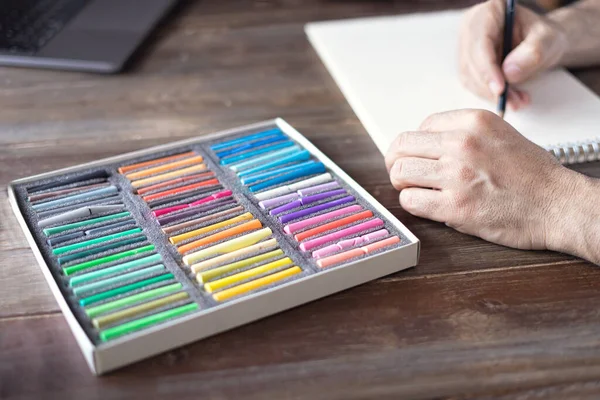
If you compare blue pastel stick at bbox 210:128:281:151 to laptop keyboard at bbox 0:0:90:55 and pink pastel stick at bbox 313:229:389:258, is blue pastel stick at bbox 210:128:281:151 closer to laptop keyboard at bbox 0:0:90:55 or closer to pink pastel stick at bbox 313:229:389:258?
pink pastel stick at bbox 313:229:389:258

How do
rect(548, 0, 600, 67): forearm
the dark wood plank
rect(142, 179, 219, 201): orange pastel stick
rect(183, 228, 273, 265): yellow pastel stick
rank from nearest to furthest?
1. the dark wood plank
2. rect(183, 228, 273, 265): yellow pastel stick
3. rect(142, 179, 219, 201): orange pastel stick
4. rect(548, 0, 600, 67): forearm

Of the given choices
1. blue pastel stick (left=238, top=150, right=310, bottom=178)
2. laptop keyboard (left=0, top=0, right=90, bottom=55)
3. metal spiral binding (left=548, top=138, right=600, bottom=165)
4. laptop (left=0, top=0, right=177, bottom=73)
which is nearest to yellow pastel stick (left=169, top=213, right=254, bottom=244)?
blue pastel stick (left=238, top=150, right=310, bottom=178)

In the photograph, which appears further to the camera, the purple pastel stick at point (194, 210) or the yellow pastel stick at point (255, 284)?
the purple pastel stick at point (194, 210)

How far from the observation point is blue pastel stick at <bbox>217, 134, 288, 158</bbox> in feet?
3.07

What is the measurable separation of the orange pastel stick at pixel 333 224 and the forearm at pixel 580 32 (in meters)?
0.54

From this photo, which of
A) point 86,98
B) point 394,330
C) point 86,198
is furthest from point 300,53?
point 394,330

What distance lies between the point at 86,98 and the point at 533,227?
2.27 ft

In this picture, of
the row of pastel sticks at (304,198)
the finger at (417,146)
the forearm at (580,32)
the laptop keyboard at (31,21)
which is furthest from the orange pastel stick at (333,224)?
the laptop keyboard at (31,21)

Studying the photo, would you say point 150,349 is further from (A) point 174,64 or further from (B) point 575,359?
(A) point 174,64

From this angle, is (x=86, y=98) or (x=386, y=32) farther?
(x=386, y=32)

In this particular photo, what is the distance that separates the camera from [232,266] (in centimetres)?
73

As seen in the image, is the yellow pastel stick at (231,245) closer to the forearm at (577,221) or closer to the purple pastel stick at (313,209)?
the purple pastel stick at (313,209)

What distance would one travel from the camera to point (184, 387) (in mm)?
633

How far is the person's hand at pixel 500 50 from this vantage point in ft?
3.44
